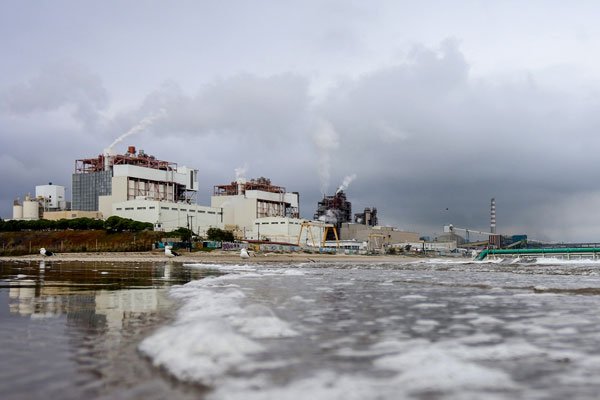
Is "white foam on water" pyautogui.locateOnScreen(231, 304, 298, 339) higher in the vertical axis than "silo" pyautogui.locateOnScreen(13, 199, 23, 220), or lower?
lower

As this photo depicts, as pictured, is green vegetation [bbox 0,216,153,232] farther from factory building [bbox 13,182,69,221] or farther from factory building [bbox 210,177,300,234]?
factory building [bbox 210,177,300,234]

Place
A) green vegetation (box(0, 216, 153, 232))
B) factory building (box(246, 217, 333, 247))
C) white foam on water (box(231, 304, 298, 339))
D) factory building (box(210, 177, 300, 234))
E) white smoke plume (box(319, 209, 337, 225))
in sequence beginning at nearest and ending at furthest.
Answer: white foam on water (box(231, 304, 298, 339)) → green vegetation (box(0, 216, 153, 232)) → factory building (box(246, 217, 333, 247)) → factory building (box(210, 177, 300, 234)) → white smoke plume (box(319, 209, 337, 225))

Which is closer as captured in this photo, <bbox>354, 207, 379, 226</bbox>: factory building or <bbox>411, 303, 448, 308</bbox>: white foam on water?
<bbox>411, 303, 448, 308</bbox>: white foam on water

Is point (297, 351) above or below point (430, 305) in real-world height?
above

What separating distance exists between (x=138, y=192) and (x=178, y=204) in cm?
1069

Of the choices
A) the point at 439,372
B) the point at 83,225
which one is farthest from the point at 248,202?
the point at 439,372

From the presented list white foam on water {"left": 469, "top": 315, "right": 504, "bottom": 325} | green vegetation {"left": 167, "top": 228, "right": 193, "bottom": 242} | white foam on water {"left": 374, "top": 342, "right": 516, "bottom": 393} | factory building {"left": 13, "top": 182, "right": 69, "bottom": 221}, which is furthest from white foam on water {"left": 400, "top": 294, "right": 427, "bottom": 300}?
factory building {"left": 13, "top": 182, "right": 69, "bottom": 221}

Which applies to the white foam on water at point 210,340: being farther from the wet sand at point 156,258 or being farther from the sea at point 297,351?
the wet sand at point 156,258

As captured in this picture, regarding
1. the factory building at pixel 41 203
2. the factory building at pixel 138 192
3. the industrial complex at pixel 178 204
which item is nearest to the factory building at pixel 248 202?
the industrial complex at pixel 178 204

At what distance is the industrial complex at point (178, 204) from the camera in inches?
4567

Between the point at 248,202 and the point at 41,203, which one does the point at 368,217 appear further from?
the point at 41,203

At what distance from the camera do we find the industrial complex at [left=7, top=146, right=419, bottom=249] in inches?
4567

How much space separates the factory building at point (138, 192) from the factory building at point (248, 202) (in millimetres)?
9539

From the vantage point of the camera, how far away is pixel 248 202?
466 ft
